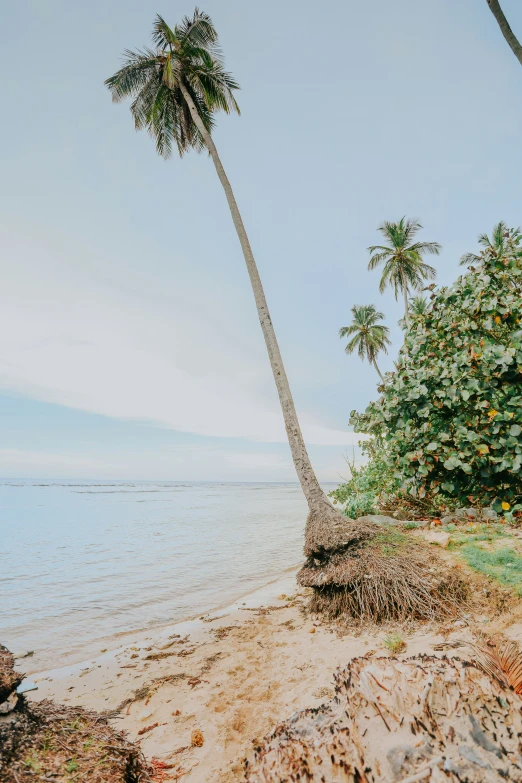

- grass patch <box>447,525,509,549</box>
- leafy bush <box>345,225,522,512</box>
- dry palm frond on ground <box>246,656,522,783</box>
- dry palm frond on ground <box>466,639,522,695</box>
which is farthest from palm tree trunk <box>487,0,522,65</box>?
dry palm frond on ground <box>246,656,522,783</box>

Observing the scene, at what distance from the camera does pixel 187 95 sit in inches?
419

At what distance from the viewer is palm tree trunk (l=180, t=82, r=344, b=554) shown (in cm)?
603

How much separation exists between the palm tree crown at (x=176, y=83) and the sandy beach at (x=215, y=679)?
41.0ft

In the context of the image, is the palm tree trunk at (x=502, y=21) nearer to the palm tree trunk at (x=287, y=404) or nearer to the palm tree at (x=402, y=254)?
the palm tree trunk at (x=287, y=404)

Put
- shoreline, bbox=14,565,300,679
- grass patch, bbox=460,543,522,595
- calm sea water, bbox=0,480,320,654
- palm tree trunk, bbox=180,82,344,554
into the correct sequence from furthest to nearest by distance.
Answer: calm sea water, bbox=0,480,320,654 → palm tree trunk, bbox=180,82,344,554 → shoreline, bbox=14,565,300,679 → grass patch, bbox=460,543,522,595

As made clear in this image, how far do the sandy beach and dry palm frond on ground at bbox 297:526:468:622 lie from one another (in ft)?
0.85

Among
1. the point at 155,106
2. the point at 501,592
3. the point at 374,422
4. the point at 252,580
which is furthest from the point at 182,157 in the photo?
the point at 501,592

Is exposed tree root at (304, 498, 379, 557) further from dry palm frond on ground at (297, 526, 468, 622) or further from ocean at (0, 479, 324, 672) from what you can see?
ocean at (0, 479, 324, 672)

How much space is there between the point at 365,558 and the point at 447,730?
4.38m

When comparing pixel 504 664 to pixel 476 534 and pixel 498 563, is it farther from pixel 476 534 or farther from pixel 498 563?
pixel 476 534

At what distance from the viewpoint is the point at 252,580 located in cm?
833

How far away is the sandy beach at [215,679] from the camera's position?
2826 mm

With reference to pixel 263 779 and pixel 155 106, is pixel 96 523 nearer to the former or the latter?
pixel 155 106

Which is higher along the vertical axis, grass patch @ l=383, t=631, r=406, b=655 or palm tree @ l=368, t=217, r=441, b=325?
palm tree @ l=368, t=217, r=441, b=325
